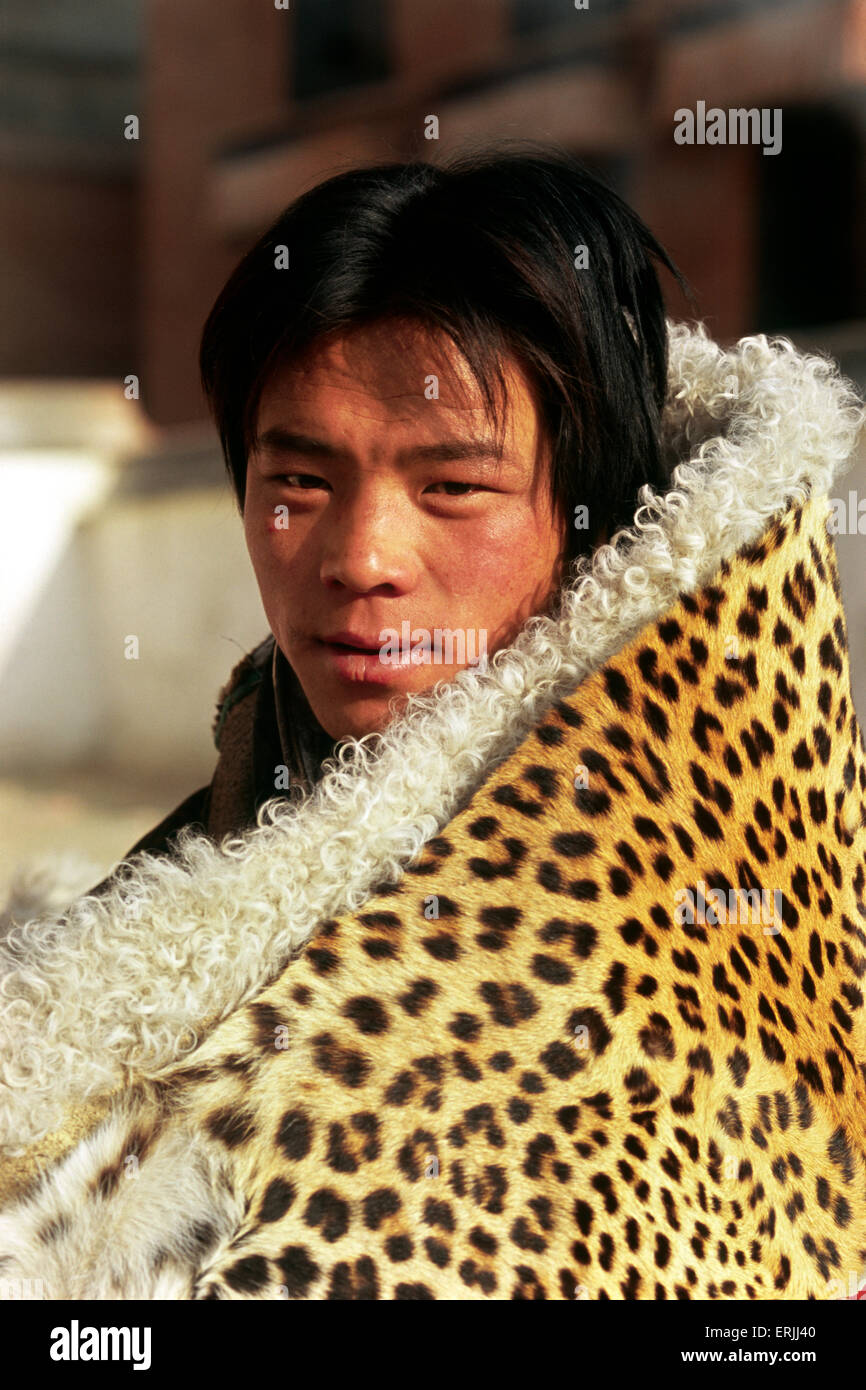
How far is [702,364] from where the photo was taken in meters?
1.10

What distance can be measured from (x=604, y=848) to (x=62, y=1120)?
330 millimetres

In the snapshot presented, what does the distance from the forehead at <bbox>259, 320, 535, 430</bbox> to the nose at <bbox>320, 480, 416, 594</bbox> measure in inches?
2.2

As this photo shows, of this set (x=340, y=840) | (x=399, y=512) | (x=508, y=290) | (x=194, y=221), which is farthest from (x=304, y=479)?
(x=194, y=221)

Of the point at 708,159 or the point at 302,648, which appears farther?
the point at 708,159

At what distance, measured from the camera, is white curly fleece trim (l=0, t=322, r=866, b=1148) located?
2.70 ft

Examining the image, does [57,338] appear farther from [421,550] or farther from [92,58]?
[421,550]

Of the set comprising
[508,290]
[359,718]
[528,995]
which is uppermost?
[508,290]

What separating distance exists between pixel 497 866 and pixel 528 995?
71 mm

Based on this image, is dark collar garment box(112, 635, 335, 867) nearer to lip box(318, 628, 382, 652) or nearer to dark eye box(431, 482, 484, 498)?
lip box(318, 628, 382, 652)

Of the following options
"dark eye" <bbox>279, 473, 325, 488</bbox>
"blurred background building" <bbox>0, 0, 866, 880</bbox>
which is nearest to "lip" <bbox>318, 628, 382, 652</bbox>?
"dark eye" <bbox>279, 473, 325, 488</bbox>

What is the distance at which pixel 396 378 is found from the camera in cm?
100

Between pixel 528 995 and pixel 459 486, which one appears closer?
pixel 528 995

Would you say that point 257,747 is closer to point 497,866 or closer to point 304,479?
point 304,479
